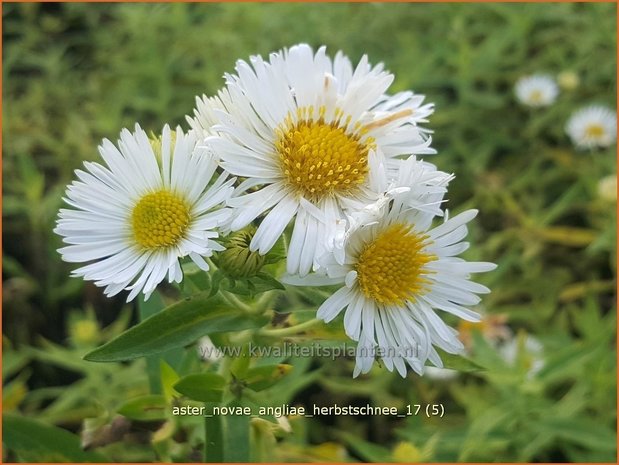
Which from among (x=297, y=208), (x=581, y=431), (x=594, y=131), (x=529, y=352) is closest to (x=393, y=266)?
(x=297, y=208)

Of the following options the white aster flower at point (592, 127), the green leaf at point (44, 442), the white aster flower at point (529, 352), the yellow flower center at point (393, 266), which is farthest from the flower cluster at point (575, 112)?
the green leaf at point (44, 442)

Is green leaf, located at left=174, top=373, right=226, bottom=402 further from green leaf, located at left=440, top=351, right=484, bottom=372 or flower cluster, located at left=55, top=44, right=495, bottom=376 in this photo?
green leaf, located at left=440, top=351, right=484, bottom=372

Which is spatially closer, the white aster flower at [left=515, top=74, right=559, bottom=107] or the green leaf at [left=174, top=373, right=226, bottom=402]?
the green leaf at [left=174, top=373, right=226, bottom=402]

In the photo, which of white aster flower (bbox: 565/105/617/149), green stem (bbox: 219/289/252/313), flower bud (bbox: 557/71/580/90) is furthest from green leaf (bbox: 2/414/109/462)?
flower bud (bbox: 557/71/580/90)

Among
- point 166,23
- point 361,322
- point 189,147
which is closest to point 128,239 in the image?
point 189,147

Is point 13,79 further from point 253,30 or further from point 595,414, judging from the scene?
point 595,414

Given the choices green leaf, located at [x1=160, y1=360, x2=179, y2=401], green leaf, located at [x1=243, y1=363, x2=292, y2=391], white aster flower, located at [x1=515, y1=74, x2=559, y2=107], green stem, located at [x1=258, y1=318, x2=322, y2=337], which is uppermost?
white aster flower, located at [x1=515, y1=74, x2=559, y2=107]
